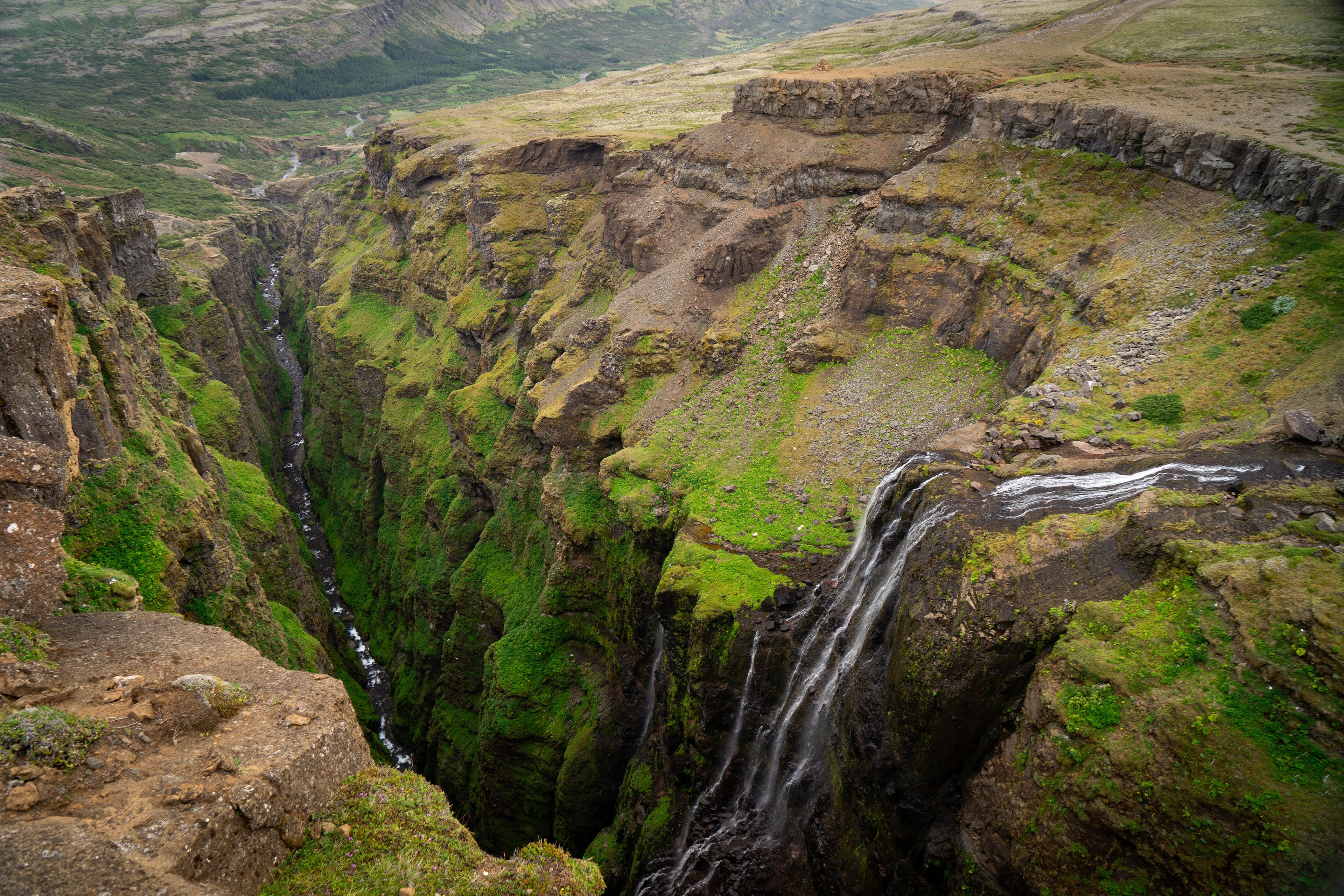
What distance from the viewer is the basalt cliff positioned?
45.6ft

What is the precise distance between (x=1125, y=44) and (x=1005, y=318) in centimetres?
2783

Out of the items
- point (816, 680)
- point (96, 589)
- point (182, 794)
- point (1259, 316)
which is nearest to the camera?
point (182, 794)

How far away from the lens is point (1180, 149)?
90.8ft

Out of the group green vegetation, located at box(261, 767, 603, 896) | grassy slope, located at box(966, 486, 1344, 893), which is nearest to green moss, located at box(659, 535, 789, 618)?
green vegetation, located at box(261, 767, 603, 896)

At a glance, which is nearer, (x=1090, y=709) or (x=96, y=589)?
(x=1090, y=709)

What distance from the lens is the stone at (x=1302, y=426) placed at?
17.2 m

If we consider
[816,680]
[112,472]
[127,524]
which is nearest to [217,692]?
[127,524]

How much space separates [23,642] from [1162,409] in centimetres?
3204

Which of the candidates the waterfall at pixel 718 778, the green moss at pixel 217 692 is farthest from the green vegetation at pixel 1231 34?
the green moss at pixel 217 692

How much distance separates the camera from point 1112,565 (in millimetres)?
16297

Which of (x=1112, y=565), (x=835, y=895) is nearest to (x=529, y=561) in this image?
(x=835, y=895)

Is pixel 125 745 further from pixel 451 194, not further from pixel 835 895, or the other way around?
pixel 451 194

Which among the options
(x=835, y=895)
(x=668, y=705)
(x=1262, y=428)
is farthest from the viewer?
(x=668, y=705)

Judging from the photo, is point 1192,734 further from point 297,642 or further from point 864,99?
point 864,99
